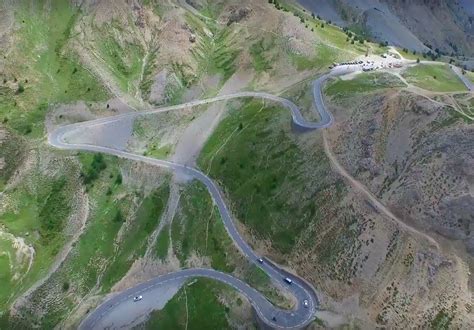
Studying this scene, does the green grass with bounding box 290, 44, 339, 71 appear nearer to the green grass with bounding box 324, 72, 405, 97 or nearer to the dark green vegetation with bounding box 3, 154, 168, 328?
the green grass with bounding box 324, 72, 405, 97

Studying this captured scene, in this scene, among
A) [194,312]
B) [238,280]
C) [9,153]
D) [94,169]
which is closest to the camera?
[194,312]

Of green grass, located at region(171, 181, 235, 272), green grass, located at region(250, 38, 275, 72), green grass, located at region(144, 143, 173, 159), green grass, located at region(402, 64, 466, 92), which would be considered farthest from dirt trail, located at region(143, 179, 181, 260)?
green grass, located at region(402, 64, 466, 92)

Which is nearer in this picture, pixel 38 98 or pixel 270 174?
pixel 270 174

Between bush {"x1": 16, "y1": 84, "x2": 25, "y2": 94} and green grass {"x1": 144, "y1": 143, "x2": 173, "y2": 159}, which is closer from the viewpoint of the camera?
green grass {"x1": 144, "y1": 143, "x2": 173, "y2": 159}

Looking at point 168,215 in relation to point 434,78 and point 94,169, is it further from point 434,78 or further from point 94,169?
point 434,78

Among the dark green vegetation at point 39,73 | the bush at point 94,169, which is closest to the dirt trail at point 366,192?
the bush at point 94,169

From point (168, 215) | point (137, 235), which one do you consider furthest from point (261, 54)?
point (137, 235)

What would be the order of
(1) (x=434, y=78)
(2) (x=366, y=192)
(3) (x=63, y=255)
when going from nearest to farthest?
(2) (x=366, y=192) → (3) (x=63, y=255) → (1) (x=434, y=78)

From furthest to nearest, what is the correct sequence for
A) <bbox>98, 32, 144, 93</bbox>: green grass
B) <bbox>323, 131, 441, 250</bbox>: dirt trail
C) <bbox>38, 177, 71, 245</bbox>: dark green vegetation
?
<bbox>98, 32, 144, 93</bbox>: green grass
<bbox>38, 177, 71, 245</bbox>: dark green vegetation
<bbox>323, 131, 441, 250</bbox>: dirt trail
